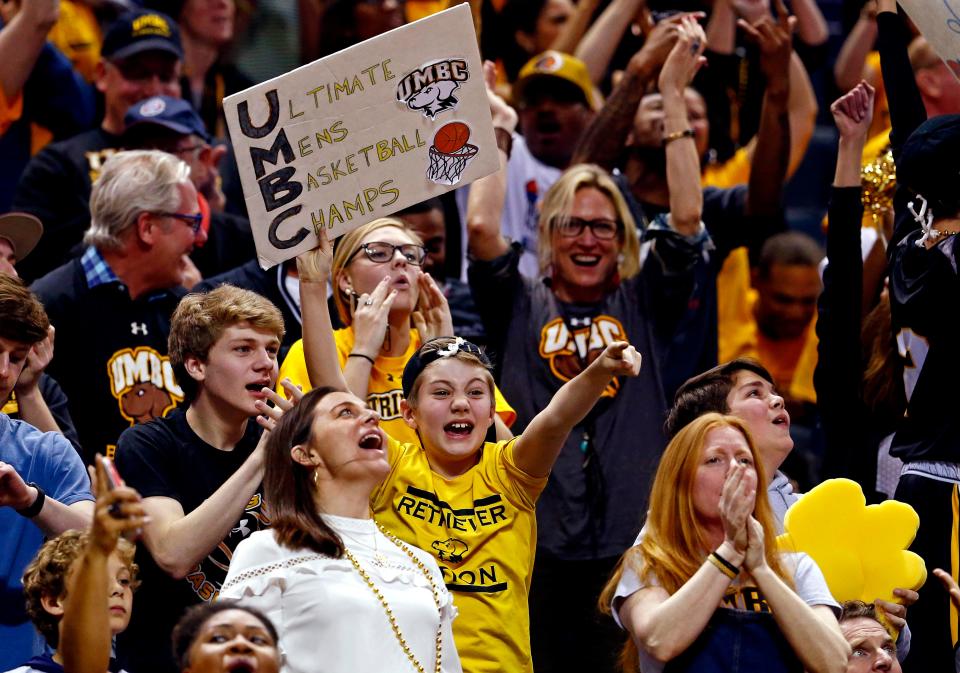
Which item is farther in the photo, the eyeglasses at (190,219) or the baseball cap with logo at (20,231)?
the eyeglasses at (190,219)

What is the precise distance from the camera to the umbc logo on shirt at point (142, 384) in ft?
18.6

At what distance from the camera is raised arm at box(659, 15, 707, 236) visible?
6035 millimetres

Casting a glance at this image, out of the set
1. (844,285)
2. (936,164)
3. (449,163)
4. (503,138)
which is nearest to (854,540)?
(844,285)

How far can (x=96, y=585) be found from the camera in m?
3.71

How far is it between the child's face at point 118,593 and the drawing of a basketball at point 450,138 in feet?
5.99

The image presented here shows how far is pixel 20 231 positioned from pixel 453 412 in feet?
5.72

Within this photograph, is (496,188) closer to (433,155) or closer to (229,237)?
(433,155)

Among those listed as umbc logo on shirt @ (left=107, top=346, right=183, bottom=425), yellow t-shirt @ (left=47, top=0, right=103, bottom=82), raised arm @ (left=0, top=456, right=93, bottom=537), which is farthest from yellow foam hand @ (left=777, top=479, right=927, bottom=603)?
yellow t-shirt @ (left=47, top=0, right=103, bottom=82)

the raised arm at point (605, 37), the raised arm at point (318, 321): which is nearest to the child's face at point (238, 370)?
the raised arm at point (318, 321)

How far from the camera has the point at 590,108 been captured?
781 centimetres

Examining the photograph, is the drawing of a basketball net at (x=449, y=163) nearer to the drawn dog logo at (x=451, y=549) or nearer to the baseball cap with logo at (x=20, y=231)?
the drawn dog logo at (x=451, y=549)

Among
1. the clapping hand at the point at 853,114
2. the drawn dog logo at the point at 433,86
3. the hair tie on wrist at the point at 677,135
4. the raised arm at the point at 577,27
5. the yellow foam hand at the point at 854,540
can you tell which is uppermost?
the raised arm at the point at 577,27

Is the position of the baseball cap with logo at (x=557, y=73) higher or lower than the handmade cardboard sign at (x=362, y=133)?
higher

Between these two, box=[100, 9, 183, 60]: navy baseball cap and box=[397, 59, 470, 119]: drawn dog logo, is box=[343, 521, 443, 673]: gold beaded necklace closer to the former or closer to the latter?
box=[397, 59, 470, 119]: drawn dog logo
